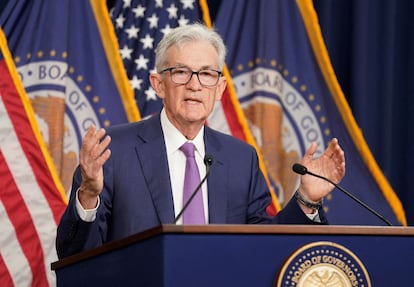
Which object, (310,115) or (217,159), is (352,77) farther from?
(217,159)

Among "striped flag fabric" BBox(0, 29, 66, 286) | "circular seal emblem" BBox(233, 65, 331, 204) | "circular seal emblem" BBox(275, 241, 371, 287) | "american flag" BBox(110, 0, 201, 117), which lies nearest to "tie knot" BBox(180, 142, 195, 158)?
"circular seal emblem" BBox(275, 241, 371, 287)

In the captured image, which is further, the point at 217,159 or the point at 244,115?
the point at 244,115

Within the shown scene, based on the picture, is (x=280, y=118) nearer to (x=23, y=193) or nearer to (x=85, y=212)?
(x=23, y=193)

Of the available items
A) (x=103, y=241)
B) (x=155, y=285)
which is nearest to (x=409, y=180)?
(x=103, y=241)

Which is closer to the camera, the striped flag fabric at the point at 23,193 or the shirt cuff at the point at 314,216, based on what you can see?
the shirt cuff at the point at 314,216

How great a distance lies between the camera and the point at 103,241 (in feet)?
11.0

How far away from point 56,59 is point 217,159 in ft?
5.71

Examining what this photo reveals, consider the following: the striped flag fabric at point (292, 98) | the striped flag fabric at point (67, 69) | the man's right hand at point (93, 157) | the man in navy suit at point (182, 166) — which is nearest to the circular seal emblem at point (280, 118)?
the striped flag fabric at point (292, 98)

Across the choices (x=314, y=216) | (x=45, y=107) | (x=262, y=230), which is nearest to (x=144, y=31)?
(x=45, y=107)

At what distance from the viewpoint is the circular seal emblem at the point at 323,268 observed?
252 centimetres

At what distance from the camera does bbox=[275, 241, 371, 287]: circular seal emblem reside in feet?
8.26

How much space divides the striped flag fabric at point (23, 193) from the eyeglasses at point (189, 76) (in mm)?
1517

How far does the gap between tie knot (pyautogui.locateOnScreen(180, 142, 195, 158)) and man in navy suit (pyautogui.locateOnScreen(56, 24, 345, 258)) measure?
15mm

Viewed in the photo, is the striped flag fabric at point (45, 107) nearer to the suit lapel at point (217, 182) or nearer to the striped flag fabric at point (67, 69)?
the striped flag fabric at point (67, 69)
